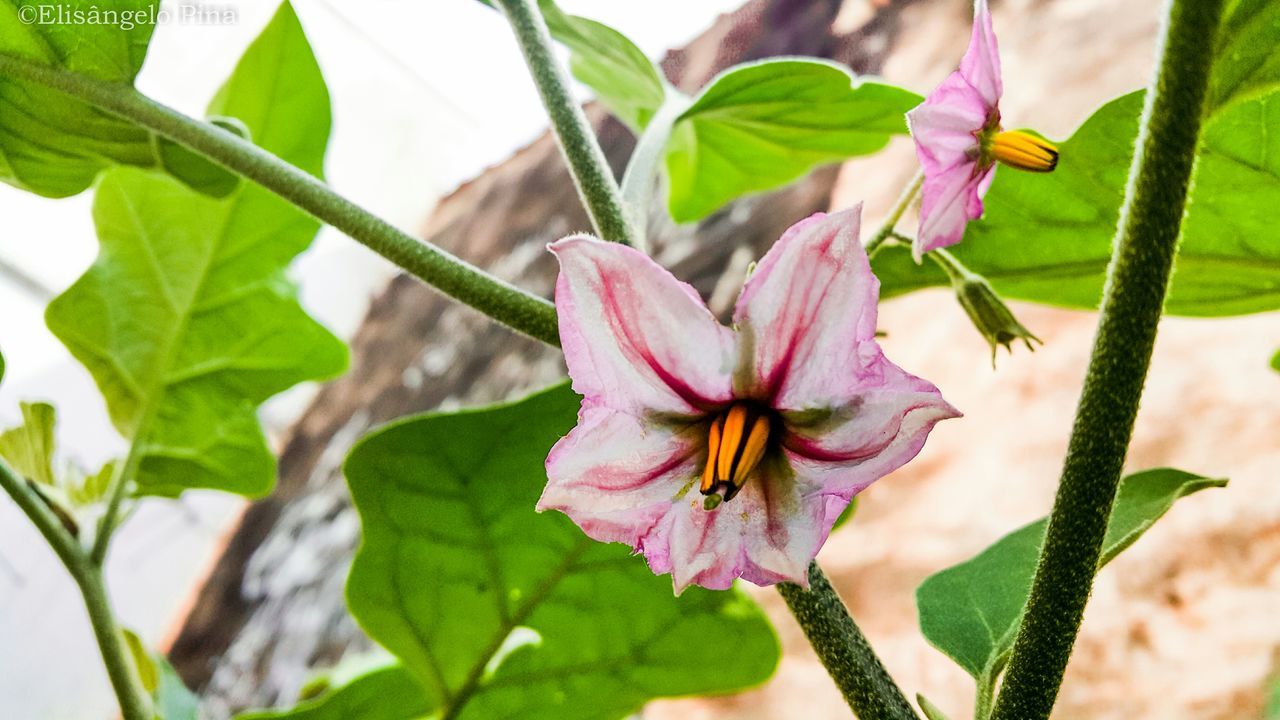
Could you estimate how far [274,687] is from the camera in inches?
69.2

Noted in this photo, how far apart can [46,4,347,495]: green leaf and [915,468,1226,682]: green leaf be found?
0.41 metres

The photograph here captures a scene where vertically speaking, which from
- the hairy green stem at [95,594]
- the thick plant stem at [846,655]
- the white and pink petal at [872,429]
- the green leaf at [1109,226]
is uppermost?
the green leaf at [1109,226]

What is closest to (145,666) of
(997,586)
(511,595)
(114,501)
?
(114,501)

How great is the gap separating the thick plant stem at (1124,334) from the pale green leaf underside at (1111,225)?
144 mm

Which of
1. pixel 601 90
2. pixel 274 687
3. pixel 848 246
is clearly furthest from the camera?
pixel 274 687

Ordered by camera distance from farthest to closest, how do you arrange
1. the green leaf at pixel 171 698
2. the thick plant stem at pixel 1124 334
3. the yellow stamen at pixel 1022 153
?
the green leaf at pixel 171 698
the yellow stamen at pixel 1022 153
the thick plant stem at pixel 1124 334

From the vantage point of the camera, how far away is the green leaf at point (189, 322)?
0.55 metres

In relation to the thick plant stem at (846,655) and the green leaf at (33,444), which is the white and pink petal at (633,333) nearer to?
the thick plant stem at (846,655)

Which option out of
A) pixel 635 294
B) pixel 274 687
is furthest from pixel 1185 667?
pixel 274 687

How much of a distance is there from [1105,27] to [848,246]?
4.32 feet

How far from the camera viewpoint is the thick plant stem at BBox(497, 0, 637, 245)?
312 millimetres

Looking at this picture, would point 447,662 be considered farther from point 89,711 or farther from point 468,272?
point 89,711

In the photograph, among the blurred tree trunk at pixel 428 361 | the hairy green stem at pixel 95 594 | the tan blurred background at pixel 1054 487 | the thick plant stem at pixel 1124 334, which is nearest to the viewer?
the thick plant stem at pixel 1124 334

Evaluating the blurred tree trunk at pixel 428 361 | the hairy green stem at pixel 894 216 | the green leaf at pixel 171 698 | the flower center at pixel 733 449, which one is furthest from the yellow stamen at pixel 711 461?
the blurred tree trunk at pixel 428 361
